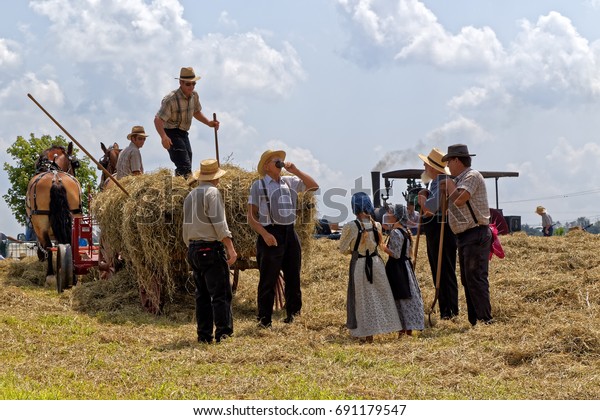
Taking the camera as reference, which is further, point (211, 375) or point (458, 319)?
point (458, 319)

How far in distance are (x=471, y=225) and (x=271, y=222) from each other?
77.4 inches

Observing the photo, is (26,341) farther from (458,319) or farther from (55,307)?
(458,319)

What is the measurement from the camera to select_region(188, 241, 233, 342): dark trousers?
7.36 metres

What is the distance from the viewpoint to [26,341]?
7230mm

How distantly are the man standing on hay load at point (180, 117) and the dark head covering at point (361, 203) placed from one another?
2905mm

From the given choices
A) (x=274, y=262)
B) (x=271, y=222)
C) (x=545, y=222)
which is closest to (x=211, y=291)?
(x=274, y=262)

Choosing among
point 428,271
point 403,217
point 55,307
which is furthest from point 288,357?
point 428,271

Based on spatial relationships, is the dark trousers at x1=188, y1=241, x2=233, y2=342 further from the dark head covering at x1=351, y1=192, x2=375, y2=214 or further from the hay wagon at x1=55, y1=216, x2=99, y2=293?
the hay wagon at x1=55, y1=216, x2=99, y2=293

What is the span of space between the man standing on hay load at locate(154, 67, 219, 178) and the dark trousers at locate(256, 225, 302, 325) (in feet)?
6.74

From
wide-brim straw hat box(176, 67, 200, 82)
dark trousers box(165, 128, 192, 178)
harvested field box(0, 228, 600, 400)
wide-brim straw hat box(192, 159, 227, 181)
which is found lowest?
harvested field box(0, 228, 600, 400)

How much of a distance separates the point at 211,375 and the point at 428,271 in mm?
6313

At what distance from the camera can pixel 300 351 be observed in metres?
6.64

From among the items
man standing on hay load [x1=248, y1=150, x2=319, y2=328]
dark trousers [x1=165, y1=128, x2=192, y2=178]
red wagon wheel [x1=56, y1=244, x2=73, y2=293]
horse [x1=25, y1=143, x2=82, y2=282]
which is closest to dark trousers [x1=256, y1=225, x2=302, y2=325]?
man standing on hay load [x1=248, y1=150, x2=319, y2=328]

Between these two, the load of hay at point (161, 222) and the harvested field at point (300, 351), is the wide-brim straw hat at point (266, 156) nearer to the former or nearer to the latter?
the load of hay at point (161, 222)
